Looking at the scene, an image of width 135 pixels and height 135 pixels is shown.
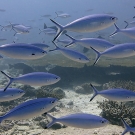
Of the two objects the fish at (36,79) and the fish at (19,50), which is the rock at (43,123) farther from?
the fish at (19,50)

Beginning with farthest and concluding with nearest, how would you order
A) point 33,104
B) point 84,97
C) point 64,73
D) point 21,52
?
point 64,73 < point 84,97 < point 21,52 < point 33,104

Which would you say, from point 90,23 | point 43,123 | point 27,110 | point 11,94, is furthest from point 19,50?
point 43,123

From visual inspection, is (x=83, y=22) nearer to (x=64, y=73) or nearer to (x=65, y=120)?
(x=65, y=120)

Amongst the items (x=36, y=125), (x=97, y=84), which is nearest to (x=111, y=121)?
(x=36, y=125)

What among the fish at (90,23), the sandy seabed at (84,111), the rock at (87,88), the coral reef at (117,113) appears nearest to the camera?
the fish at (90,23)

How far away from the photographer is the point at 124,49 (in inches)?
169

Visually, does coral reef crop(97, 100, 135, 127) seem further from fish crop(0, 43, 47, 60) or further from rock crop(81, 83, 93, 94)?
rock crop(81, 83, 93, 94)

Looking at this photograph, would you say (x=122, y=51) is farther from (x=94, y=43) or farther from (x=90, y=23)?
(x=90, y=23)

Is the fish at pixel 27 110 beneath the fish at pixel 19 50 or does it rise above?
beneath

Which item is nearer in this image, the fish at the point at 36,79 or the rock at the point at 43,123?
the fish at the point at 36,79

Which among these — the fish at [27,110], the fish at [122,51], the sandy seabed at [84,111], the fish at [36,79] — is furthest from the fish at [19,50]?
the sandy seabed at [84,111]

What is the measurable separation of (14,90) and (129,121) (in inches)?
155

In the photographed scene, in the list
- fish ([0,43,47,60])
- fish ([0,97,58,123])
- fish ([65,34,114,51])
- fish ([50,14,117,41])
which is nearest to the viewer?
fish ([0,97,58,123])

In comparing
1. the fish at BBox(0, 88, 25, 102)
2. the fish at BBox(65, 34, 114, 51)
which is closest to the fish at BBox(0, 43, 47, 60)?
the fish at BBox(0, 88, 25, 102)
